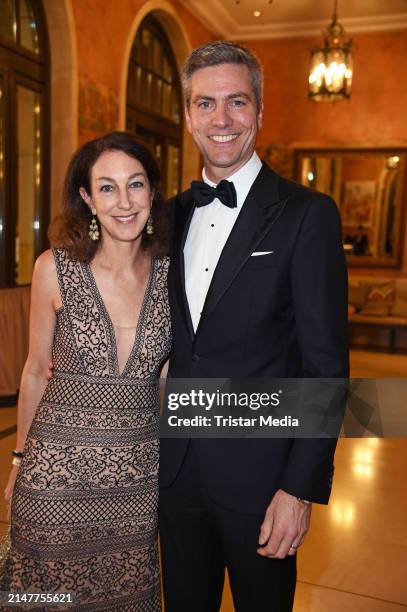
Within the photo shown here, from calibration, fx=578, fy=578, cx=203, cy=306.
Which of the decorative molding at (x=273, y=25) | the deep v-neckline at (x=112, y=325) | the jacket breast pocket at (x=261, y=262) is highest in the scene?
the decorative molding at (x=273, y=25)

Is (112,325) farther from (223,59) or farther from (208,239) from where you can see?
(223,59)

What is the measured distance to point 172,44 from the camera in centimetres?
868

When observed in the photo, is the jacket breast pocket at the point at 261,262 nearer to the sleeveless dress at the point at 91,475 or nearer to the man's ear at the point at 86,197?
the sleeveless dress at the point at 91,475

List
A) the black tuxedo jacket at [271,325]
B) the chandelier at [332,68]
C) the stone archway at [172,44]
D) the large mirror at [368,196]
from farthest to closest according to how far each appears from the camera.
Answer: the large mirror at [368,196], the chandelier at [332,68], the stone archway at [172,44], the black tuxedo jacket at [271,325]

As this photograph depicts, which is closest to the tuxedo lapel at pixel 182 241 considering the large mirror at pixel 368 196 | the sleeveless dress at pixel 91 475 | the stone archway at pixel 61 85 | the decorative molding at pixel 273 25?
the sleeveless dress at pixel 91 475

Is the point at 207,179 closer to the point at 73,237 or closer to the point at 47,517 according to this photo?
the point at 73,237

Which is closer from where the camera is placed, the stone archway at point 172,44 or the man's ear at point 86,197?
the man's ear at point 86,197

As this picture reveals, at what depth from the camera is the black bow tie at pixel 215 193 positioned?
1.67 m

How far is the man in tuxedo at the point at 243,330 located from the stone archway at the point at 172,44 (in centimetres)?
552

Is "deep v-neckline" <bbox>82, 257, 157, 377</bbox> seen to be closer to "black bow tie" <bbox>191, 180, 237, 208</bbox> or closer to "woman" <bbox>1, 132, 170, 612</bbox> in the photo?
"woman" <bbox>1, 132, 170, 612</bbox>

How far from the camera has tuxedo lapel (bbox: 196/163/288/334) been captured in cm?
157

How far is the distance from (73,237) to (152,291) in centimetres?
31

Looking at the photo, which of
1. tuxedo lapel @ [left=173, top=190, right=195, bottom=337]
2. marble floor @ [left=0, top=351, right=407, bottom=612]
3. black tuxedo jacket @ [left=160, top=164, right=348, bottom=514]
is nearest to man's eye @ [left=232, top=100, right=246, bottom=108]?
black tuxedo jacket @ [left=160, top=164, right=348, bottom=514]

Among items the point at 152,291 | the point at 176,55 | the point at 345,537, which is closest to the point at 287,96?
the point at 176,55
